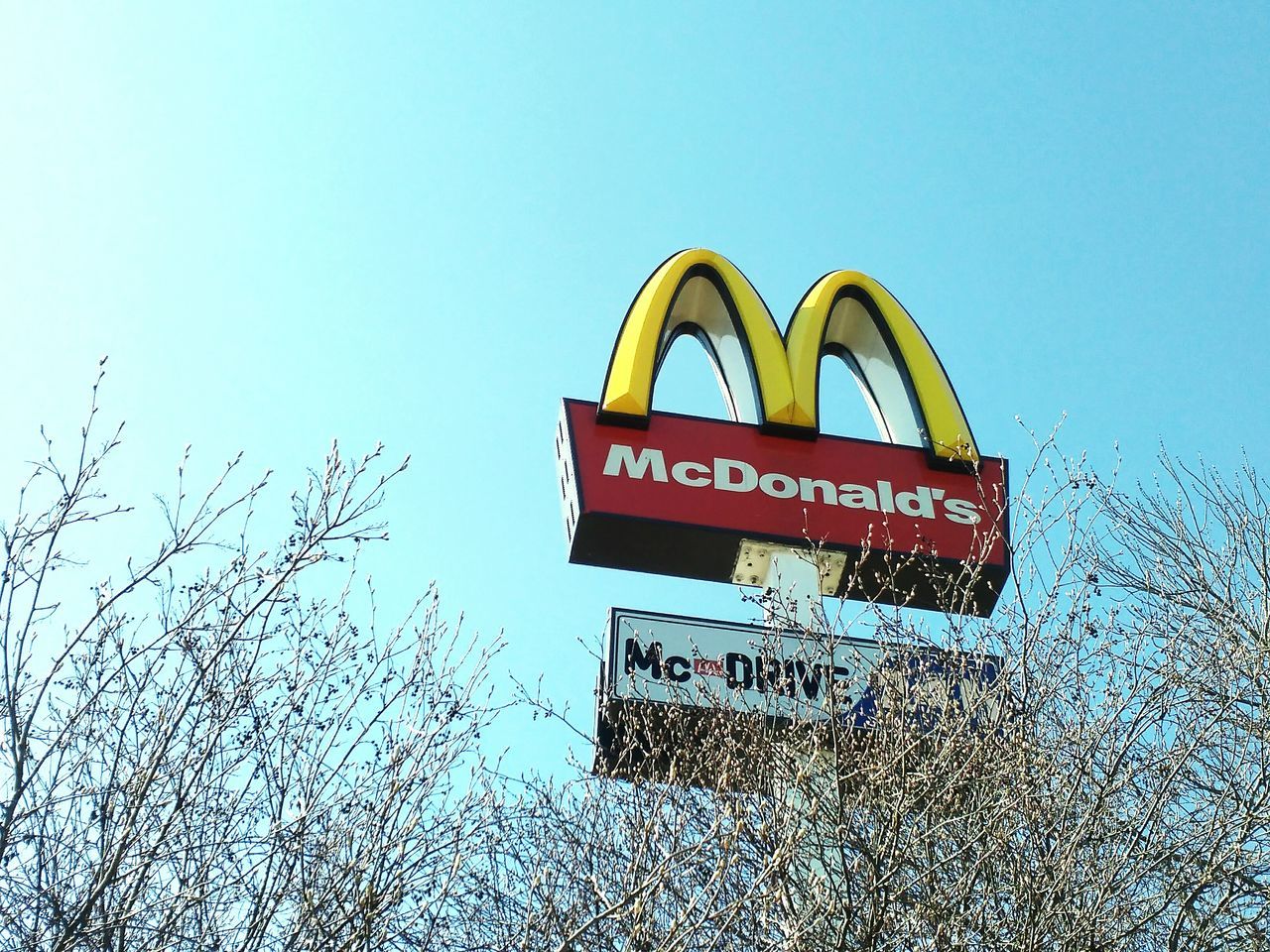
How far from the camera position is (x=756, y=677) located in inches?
365

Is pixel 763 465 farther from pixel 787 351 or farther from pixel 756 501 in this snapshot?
pixel 787 351

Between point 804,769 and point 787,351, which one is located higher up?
point 787,351

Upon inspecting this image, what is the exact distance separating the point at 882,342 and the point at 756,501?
2.40m

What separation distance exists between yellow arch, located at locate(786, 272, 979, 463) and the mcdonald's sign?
0.02m

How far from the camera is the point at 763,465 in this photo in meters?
12.0

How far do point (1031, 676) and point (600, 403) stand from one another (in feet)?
16.2

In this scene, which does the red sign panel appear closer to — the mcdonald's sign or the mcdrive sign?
the mcdonald's sign

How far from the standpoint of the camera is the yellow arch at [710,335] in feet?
39.7

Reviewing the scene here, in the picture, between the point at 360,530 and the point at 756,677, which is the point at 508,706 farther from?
the point at 756,677

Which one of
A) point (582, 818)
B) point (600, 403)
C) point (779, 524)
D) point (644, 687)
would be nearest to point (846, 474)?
point (779, 524)

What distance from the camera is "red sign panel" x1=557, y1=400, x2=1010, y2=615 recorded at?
11.6 metres

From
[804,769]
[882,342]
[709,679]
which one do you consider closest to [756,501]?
[709,679]

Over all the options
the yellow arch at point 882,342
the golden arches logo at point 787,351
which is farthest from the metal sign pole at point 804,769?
the yellow arch at point 882,342

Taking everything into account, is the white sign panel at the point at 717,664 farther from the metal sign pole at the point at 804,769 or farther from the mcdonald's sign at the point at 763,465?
the mcdonald's sign at the point at 763,465
